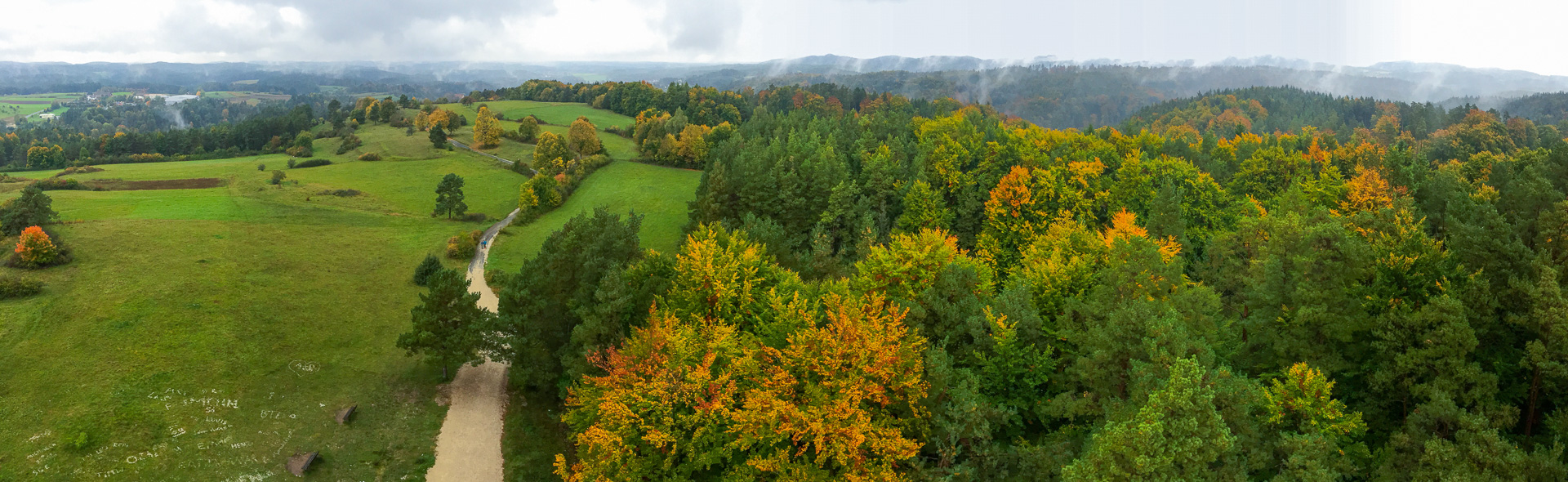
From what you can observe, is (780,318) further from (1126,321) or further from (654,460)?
(1126,321)

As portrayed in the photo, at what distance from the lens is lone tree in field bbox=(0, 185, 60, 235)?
167ft

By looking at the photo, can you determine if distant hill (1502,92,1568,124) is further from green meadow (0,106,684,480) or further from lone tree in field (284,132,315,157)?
lone tree in field (284,132,315,157)

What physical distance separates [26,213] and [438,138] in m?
64.3

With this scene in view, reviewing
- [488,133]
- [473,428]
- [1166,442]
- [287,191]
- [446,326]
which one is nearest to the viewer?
[1166,442]

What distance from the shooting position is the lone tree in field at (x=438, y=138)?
375 feet

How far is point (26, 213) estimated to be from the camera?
2037 inches

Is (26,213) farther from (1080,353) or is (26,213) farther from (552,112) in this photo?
(552,112)

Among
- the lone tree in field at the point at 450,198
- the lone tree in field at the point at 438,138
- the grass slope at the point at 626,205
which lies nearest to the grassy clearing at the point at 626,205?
the grass slope at the point at 626,205

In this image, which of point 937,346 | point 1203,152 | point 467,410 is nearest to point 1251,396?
point 937,346

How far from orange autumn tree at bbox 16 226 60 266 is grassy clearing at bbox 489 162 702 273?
2881cm

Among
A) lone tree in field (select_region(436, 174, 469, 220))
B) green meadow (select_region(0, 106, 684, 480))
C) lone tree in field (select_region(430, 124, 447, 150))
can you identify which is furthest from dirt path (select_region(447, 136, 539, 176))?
green meadow (select_region(0, 106, 684, 480))

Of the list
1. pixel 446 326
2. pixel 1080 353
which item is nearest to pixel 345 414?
pixel 446 326

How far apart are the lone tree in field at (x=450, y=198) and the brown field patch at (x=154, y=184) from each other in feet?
88.8

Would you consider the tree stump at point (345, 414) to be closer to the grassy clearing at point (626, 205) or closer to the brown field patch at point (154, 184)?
the grassy clearing at point (626, 205)
